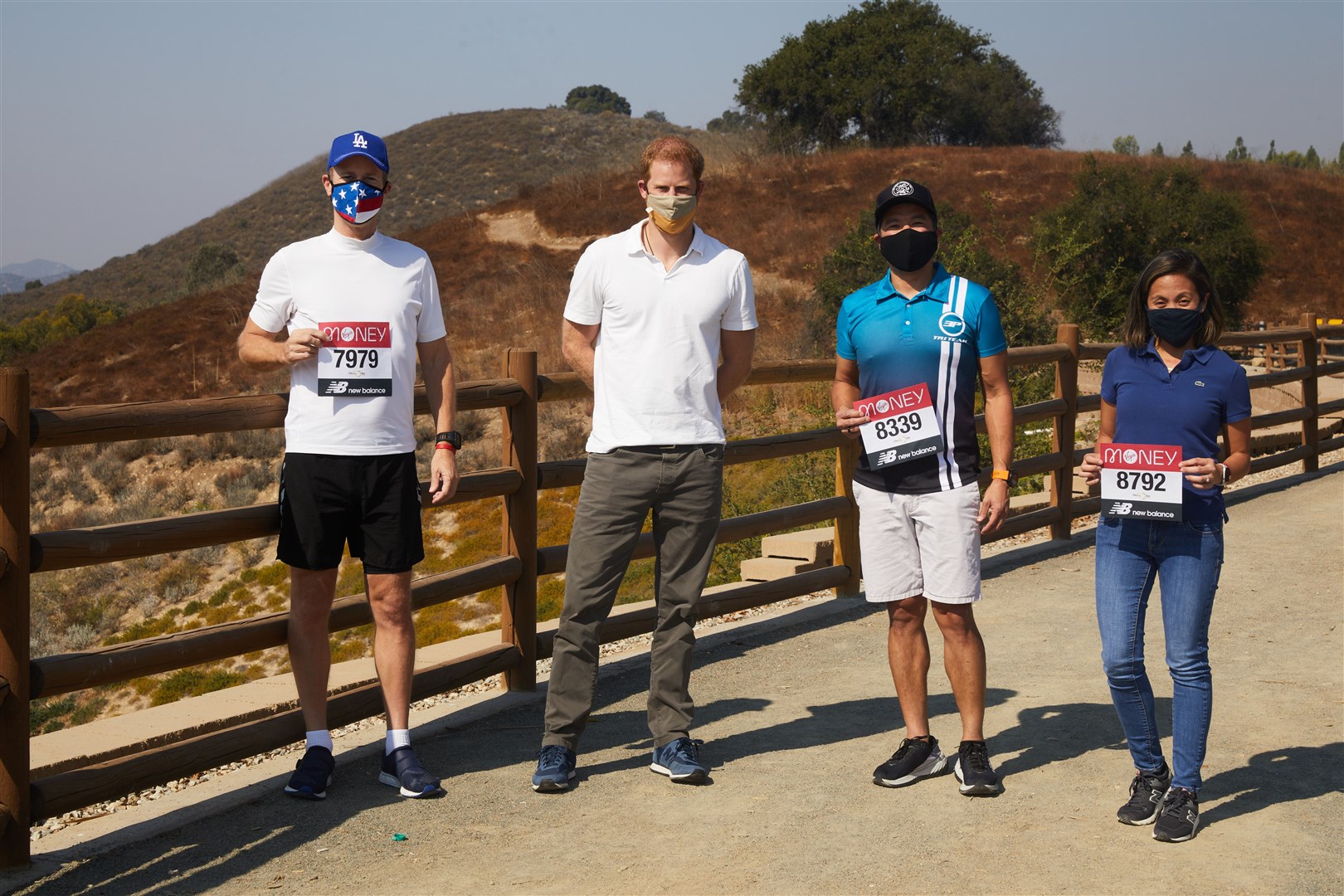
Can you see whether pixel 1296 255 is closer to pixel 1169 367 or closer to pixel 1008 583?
pixel 1008 583

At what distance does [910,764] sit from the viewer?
4.54 m

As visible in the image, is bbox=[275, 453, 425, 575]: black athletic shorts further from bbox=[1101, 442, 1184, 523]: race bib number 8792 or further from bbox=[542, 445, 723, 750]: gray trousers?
bbox=[1101, 442, 1184, 523]: race bib number 8792

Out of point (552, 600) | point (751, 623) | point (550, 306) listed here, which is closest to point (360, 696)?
point (751, 623)

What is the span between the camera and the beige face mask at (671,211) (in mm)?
4445

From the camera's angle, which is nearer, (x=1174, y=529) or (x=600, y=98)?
(x=1174, y=529)

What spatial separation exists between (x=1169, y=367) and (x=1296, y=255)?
41.6 meters

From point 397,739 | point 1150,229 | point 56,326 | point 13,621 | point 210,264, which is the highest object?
point 210,264

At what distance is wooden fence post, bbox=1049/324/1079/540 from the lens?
31.0ft

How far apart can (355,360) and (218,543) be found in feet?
2.97

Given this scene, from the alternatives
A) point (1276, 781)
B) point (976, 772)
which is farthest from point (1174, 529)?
point (1276, 781)

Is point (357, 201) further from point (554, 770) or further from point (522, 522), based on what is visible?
point (554, 770)

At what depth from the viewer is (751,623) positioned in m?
7.21

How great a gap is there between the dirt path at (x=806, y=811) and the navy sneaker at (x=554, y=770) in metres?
0.06

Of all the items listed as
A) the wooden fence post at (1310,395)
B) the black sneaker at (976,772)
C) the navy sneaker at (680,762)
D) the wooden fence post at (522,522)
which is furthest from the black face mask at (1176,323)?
the wooden fence post at (1310,395)
